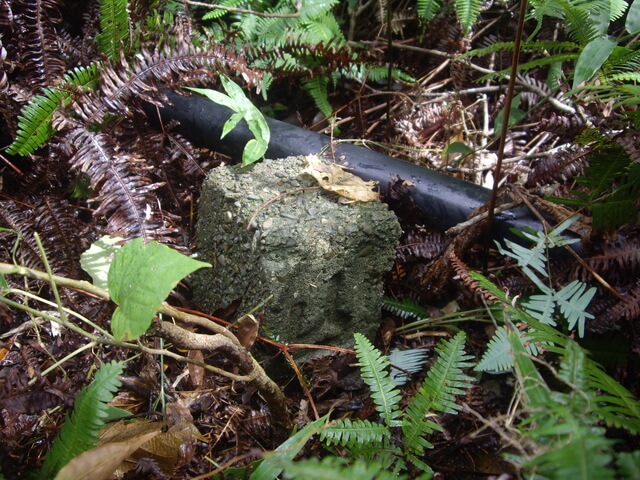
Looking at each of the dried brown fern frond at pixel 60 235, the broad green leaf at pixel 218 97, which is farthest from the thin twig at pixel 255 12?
the dried brown fern frond at pixel 60 235

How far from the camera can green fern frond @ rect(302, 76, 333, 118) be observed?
2834mm

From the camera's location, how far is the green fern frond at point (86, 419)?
3.93ft

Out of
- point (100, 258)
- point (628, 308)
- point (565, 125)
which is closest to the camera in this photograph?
point (628, 308)

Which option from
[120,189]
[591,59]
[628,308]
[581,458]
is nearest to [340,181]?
[120,189]

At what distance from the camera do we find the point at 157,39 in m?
2.52

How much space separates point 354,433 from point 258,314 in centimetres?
58

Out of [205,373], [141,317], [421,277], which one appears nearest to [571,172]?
[421,277]

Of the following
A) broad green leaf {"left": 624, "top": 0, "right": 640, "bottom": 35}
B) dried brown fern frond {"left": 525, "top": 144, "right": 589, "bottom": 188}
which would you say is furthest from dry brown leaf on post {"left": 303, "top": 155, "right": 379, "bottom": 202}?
broad green leaf {"left": 624, "top": 0, "right": 640, "bottom": 35}

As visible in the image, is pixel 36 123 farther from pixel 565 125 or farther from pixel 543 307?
pixel 565 125

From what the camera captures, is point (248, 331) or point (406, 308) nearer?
point (248, 331)

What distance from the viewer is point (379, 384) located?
1.48 meters

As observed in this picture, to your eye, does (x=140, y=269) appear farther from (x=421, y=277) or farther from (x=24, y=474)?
(x=421, y=277)

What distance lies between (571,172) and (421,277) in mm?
747

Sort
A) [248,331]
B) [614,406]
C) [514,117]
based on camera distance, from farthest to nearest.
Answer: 1. [514,117]
2. [248,331]
3. [614,406]
